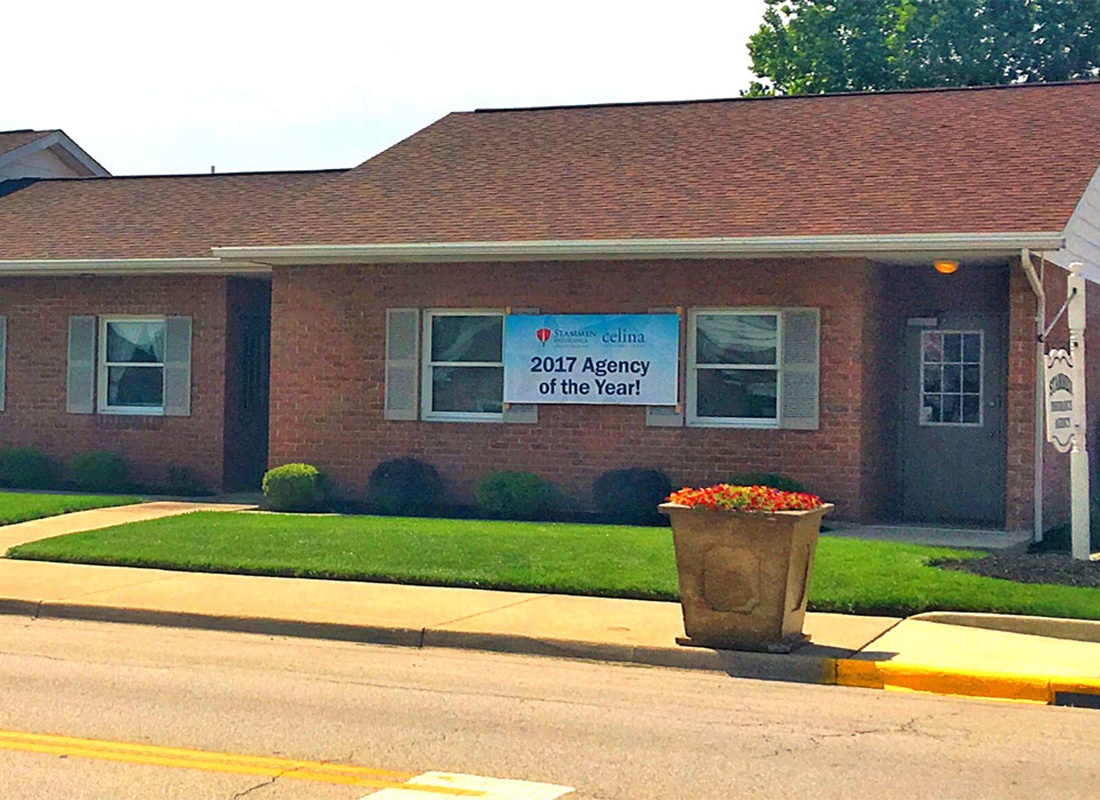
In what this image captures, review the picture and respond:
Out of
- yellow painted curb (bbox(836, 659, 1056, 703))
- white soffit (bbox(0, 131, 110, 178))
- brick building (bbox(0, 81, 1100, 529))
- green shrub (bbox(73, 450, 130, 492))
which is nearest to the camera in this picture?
yellow painted curb (bbox(836, 659, 1056, 703))

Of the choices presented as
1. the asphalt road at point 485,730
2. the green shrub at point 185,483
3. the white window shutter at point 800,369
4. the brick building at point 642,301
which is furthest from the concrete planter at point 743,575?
the green shrub at point 185,483

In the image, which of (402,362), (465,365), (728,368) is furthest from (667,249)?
(402,362)

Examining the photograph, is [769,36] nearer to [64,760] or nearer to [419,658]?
[419,658]

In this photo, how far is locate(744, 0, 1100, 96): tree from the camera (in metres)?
40.1

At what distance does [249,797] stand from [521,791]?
1215mm

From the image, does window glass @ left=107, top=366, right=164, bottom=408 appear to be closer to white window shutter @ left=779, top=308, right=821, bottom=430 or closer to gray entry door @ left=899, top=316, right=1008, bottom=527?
white window shutter @ left=779, top=308, right=821, bottom=430

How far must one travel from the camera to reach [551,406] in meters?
20.6

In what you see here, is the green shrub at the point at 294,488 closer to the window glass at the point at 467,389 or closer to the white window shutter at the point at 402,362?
the white window shutter at the point at 402,362

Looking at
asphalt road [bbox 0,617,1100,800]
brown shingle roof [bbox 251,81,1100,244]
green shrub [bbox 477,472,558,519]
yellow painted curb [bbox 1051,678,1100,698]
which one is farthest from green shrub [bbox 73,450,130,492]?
yellow painted curb [bbox 1051,678,1100,698]

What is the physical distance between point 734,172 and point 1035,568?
8527mm

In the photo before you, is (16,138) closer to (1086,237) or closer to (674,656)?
(1086,237)

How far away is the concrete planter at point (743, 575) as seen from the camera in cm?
1135

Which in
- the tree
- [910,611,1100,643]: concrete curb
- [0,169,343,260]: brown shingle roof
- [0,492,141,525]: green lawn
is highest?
the tree

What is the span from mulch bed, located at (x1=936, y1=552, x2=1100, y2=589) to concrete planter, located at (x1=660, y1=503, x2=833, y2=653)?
329 cm
